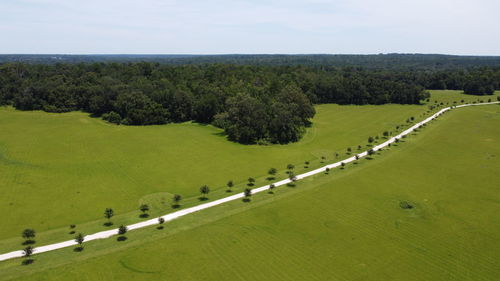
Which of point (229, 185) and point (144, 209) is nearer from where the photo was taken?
point (144, 209)

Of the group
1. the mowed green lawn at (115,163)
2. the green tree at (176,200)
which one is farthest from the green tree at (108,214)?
the green tree at (176,200)

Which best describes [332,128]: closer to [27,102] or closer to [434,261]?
[434,261]

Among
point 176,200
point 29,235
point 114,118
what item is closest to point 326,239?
point 176,200

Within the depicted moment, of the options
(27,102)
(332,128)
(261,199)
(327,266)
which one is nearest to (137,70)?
(27,102)

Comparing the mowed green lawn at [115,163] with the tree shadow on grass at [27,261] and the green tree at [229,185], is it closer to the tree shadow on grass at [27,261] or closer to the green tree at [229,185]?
the green tree at [229,185]

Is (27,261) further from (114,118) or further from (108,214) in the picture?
(114,118)
